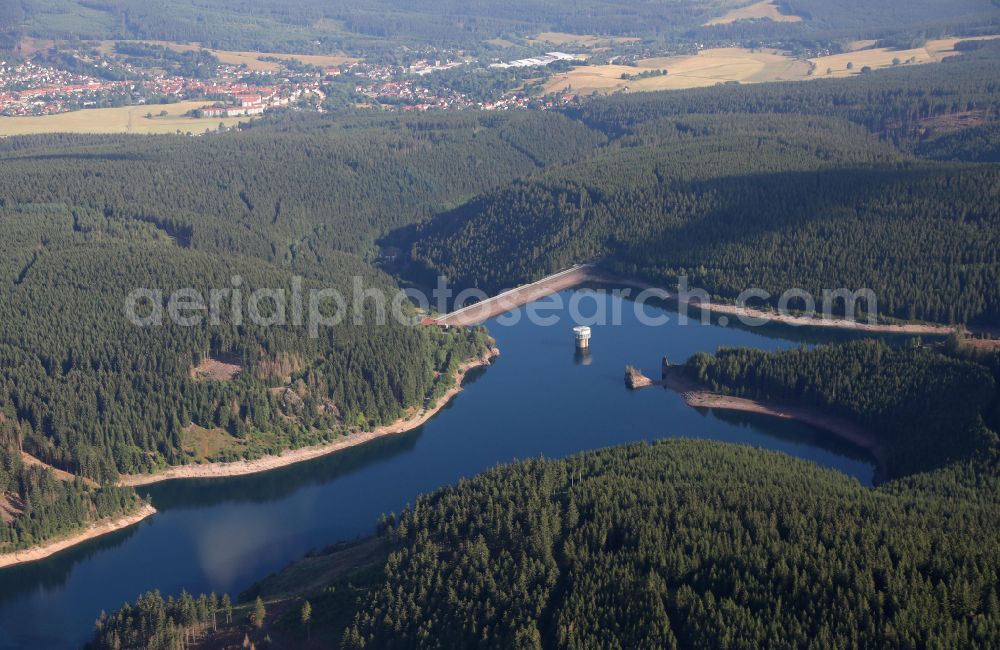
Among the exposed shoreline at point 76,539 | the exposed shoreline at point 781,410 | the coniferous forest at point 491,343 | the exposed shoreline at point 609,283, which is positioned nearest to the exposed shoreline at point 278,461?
the coniferous forest at point 491,343

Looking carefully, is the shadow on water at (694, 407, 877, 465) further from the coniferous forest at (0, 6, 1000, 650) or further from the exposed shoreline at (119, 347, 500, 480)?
the exposed shoreline at (119, 347, 500, 480)

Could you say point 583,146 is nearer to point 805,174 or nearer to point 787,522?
point 805,174

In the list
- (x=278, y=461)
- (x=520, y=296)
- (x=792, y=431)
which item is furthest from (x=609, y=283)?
(x=278, y=461)

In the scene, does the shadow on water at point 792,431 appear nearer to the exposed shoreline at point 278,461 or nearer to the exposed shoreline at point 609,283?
the exposed shoreline at point 278,461

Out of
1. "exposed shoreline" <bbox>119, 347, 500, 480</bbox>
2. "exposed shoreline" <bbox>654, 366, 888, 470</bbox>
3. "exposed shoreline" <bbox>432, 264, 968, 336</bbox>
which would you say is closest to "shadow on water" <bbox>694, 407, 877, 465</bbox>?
"exposed shoreline" <bbox>654, 366, 888, 470</bbox>

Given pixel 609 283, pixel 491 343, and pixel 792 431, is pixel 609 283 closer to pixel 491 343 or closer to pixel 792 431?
pixel 491 343
